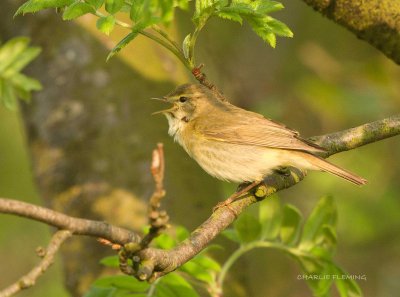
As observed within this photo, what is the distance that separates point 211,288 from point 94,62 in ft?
7.98

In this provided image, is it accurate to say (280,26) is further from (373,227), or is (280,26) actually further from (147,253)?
(373,227)

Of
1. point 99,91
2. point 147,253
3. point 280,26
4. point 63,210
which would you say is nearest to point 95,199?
point 63,210

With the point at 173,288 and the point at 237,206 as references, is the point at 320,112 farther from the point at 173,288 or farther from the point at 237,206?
the point at 173,288

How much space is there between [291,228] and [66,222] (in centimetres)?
215

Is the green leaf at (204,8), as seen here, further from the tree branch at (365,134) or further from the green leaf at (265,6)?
the tree branch at (365,134)

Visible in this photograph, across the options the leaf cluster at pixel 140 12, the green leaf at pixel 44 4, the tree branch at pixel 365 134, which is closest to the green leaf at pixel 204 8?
the leaf cluster at pixel 140 12

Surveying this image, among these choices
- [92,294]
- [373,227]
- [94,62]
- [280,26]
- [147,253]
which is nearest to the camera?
[147,253]

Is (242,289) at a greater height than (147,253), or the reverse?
(147,253)

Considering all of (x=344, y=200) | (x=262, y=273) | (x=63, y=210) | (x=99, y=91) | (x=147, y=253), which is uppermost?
(x=147, y=253)

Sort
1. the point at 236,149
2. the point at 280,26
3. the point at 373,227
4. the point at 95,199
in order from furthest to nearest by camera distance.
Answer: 1. the point at 373,227
2. the point at 95,199
3. the point at 236,149
4. the point at 280,26

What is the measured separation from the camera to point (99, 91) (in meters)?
5.30

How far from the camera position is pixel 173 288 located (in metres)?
3.43

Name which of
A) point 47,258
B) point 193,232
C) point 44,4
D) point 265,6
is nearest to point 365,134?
point 265,6

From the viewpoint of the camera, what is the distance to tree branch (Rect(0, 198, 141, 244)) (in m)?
1.90
